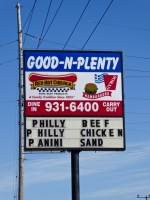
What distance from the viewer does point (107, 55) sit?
30.0 meters

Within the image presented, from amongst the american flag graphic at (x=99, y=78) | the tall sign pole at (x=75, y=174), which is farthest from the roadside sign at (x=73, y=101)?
the tall sign pole at (x=75, y=174)

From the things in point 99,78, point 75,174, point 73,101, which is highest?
point 99,78

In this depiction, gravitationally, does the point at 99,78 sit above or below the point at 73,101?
above

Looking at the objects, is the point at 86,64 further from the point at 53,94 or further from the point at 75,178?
the point at 75,178

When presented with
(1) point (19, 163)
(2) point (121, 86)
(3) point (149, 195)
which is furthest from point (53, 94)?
(3) point (149, 195)

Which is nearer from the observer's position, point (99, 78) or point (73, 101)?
point (73, 101)

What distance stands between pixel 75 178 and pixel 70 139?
5.51 feet

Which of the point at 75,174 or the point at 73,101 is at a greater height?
the point at 73,101

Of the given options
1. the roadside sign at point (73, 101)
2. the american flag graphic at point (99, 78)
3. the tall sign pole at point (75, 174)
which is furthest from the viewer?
the american flag graphic at point (99, 78)

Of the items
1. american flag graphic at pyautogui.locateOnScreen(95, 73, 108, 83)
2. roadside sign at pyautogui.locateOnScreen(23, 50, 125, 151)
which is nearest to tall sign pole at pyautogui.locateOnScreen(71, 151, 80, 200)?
roadside sign at pyautogui.locateOnScreen(23, 50, 125, 151)

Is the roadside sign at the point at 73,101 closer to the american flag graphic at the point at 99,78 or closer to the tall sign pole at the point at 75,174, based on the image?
the american flag graphic at the point at 99,78

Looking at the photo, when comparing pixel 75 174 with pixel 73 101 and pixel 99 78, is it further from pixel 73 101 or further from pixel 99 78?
pixel 99 78

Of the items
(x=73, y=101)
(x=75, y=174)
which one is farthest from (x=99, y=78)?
(x=75, y=174)

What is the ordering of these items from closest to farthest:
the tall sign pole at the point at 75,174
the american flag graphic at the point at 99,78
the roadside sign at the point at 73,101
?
the roadside sign at the point at 73,101
the tall sign pole at the point at 75,174
the american flag graphic at the point at 99,78
